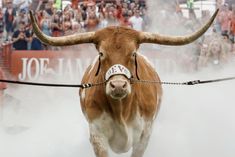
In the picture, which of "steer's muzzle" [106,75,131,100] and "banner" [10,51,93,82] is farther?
"banner" [10,51,93,82]

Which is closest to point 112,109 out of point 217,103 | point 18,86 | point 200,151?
point 200,151

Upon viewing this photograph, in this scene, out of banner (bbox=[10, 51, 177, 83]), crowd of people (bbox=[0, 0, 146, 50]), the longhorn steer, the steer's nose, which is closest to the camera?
the steer's nose

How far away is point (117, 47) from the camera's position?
5453 millimetres

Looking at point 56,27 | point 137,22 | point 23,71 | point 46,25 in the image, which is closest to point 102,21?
point 137,22

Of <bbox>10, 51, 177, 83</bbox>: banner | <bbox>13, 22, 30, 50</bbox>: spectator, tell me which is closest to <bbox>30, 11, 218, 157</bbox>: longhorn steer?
<bbox>10, 51, 177, 83</bbox>: banner

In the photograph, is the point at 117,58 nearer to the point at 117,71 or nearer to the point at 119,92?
the point at 117,71

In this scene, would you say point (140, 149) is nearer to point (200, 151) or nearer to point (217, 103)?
point (200, 151)

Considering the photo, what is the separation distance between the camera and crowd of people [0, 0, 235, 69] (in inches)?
483

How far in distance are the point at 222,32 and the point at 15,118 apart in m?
4.34

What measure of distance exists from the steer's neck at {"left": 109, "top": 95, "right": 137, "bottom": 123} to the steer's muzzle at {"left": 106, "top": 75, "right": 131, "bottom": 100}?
0.40 meters

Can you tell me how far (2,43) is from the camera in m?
12.2

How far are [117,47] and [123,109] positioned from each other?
0.67 meters

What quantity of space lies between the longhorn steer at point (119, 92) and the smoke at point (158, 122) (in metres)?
1.39

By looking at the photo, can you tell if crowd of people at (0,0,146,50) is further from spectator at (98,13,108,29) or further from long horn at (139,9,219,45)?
long horn at (139,9,219,45)
